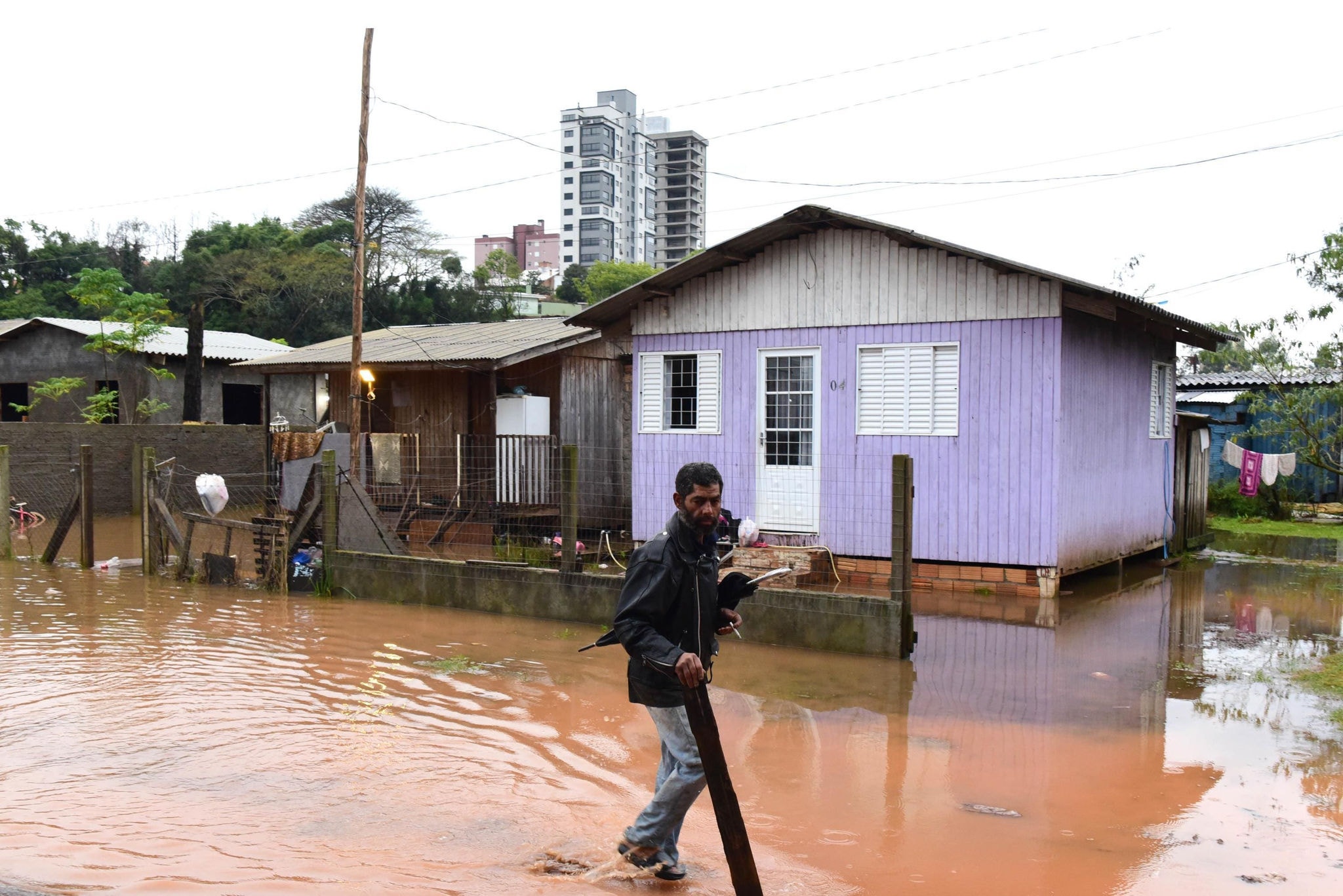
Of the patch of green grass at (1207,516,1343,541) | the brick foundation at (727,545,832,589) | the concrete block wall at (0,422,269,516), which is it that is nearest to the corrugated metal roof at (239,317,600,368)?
the concrete block wall at (0,422,269,516)

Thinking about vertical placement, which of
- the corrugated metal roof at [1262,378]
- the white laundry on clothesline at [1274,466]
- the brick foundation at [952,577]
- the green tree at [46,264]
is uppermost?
the green tree at [46,264]

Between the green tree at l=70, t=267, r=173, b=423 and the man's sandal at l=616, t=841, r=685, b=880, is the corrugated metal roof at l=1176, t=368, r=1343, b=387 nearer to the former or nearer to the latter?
the man's sandal at l=616, t=841, r=685, b=880

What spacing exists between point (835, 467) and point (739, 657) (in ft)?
15.5

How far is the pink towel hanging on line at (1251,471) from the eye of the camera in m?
21.9

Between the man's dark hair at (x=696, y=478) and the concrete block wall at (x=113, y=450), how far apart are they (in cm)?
1763

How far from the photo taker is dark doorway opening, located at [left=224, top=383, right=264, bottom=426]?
94.8ft

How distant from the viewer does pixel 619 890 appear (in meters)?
4.57

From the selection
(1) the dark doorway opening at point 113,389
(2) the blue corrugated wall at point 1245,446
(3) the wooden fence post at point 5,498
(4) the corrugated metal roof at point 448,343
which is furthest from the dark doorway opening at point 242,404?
(2) the blue corrugated wall at point 1245,446

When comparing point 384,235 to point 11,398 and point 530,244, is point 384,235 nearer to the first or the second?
point 11,398

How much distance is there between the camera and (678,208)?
5143 inches

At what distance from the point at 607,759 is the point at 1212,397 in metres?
23.0

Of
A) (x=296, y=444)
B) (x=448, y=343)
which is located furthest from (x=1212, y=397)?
(x=296, y=444)

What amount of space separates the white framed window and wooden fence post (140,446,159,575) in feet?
44.4

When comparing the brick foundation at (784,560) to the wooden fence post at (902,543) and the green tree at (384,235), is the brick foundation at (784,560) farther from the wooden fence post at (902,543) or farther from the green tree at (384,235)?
the green tree at (384,235)
